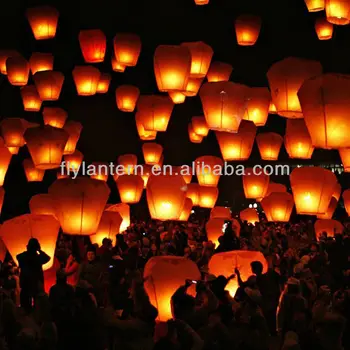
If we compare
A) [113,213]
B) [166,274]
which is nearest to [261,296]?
[166,274]

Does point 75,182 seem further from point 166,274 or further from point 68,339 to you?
point 68,339

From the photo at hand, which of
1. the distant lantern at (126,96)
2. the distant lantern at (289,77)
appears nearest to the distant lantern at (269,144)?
the distant lantern at (126,96)

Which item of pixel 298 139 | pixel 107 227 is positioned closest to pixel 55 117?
pixel 107 227

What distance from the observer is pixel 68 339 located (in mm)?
3893

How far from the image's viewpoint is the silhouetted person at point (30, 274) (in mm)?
5747

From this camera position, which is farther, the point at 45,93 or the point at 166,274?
the point at 45,93

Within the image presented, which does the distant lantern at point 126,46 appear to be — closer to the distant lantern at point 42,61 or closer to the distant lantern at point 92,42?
the distant lantern at point 92,42

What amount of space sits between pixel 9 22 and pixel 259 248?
35.5 ft

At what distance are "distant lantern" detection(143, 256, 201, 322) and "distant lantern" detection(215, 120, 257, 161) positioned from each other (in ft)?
13.8

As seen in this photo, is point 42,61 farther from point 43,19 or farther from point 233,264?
point 233,264

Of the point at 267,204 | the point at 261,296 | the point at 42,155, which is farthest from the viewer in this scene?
the point at 267,204

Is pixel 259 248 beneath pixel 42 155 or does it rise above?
beneath

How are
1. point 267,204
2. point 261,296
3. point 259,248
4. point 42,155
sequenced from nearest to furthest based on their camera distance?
1. point 261,296
2. point 259,248
3. point 42,155
4. point 267,204

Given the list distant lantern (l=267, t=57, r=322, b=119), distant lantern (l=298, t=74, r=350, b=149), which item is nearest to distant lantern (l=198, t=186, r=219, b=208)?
distant lantern (l=267, t=57, r=322, b=119)
